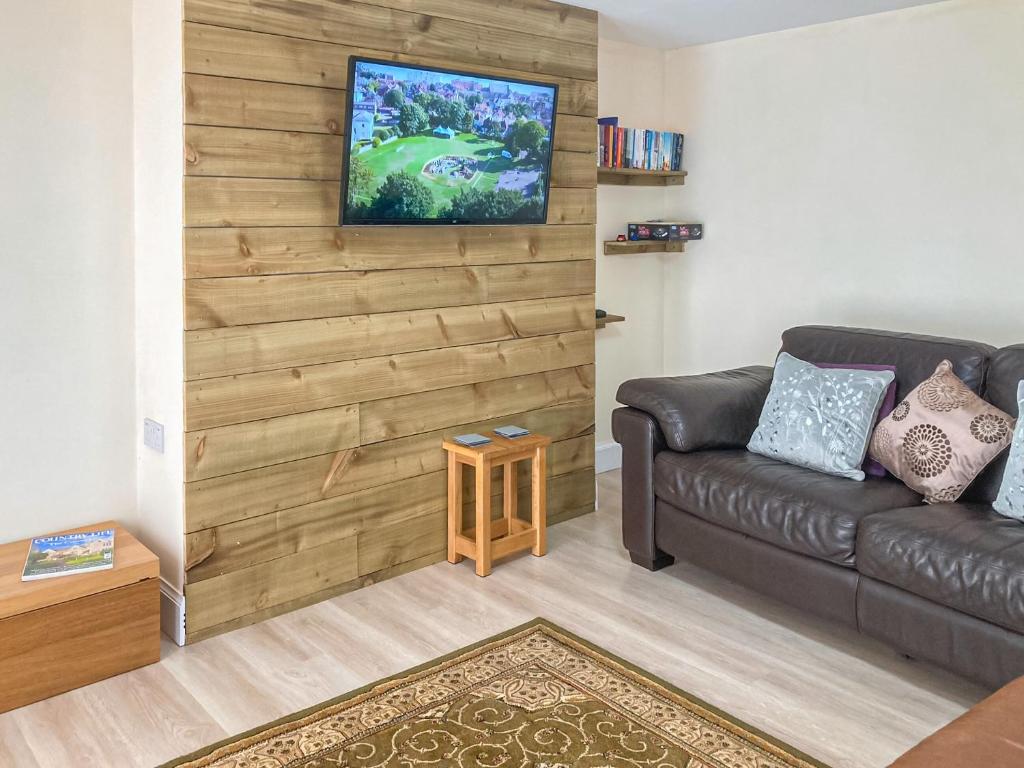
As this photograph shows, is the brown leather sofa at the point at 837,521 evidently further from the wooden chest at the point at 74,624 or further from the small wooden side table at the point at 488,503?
the wooden chest at the point at 74,624

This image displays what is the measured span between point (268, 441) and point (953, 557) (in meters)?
2.17

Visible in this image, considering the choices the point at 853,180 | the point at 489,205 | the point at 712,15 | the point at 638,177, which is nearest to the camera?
the point at 489,205

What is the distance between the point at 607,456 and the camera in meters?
5.04

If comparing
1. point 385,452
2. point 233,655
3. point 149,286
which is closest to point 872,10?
point 385,452

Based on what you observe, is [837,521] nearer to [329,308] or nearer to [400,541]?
[400,541]

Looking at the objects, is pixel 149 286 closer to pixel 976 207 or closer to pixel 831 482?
pixel 831 482

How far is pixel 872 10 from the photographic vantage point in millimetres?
4051

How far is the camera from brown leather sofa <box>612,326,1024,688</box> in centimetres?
253

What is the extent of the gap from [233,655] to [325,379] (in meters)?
0.97

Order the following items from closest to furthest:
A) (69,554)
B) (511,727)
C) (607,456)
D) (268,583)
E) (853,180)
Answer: (511,727), (69,554), (268,583), (853,180), (607,456)

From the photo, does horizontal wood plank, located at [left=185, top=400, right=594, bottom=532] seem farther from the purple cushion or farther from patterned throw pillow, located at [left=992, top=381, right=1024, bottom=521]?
patterned throw pillow, located at [left=992, top=381, right=1024, bottom=521]

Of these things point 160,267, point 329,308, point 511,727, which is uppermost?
point 160,267

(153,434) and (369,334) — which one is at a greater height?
(369,334)

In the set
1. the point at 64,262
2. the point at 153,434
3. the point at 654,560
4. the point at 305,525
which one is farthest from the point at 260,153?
the point at 654,560
